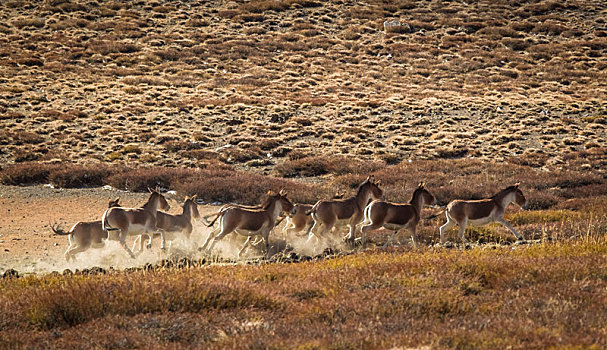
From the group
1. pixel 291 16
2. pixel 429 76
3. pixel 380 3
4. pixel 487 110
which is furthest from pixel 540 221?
pixel 380 3

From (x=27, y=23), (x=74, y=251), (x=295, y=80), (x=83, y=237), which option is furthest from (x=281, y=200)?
(x=27, y=23)

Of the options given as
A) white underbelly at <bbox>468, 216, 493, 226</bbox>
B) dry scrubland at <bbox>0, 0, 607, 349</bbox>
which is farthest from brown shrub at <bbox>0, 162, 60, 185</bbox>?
white underbelly at <bbox>468, 216, 493, 226</bbox>

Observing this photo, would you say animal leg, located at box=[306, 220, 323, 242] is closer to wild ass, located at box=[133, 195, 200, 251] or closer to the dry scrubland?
the dry scrubland

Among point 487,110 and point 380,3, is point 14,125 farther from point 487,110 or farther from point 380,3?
point 380,3

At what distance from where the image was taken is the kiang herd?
538 inches

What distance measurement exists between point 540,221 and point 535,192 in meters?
4.56

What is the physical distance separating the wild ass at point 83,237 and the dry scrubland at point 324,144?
1.77 m

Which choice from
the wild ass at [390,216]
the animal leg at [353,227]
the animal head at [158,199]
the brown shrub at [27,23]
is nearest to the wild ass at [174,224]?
the animal head at [158,199]

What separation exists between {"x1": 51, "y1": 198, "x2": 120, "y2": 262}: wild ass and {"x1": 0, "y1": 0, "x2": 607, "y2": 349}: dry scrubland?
1768mm

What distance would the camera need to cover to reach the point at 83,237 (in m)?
13.5

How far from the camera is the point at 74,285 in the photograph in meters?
8.92

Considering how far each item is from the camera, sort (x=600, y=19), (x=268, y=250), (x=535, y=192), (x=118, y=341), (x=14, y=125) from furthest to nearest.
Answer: (x=600, y=19)
(x=14, y=125)
(x=535, y=192)
(x=268, y=250)
(x=118, y=341)

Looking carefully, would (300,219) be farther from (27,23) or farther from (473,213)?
(27,23)

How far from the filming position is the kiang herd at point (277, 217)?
13.7 metres
